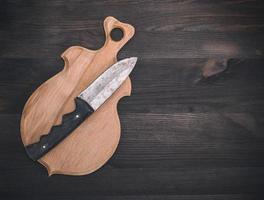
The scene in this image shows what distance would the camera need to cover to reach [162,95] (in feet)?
3.82

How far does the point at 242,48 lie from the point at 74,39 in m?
0.52

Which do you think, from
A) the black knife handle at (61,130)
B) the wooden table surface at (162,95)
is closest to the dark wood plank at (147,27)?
the wooden table surface at (162,95)

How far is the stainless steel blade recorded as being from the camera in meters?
1.06

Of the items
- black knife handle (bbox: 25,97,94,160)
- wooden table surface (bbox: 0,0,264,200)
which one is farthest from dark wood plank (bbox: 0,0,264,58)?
black knife handle (bbox: 25,97,94,160)

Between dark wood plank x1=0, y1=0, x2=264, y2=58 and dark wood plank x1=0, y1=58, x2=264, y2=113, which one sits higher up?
dark wood plank x1=0, y1=0, x2=264, y2=58

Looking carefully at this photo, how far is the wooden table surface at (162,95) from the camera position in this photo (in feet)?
3.67

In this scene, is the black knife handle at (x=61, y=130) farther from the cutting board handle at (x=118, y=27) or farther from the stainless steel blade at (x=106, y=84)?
the cutting board handle at (x=118, y=27)

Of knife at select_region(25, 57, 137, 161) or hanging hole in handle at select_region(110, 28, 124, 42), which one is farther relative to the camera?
hanging hole in handle at select_region(110, 28, 124, 42)

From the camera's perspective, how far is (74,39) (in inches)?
45.3

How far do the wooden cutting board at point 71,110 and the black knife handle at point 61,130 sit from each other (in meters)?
0.03

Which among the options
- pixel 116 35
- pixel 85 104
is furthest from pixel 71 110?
pixel 116 35

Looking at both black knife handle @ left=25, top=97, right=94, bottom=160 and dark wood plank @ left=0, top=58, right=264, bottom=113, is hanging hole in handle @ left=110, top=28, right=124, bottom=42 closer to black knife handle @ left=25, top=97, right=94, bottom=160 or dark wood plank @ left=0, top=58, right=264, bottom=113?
dark wood plank @ left=0, top=58, right=264, bottom=113

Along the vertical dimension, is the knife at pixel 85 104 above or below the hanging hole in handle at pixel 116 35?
below

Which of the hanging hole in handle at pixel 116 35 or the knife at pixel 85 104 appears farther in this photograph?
the hanging hole in handle at pixel 116 35
